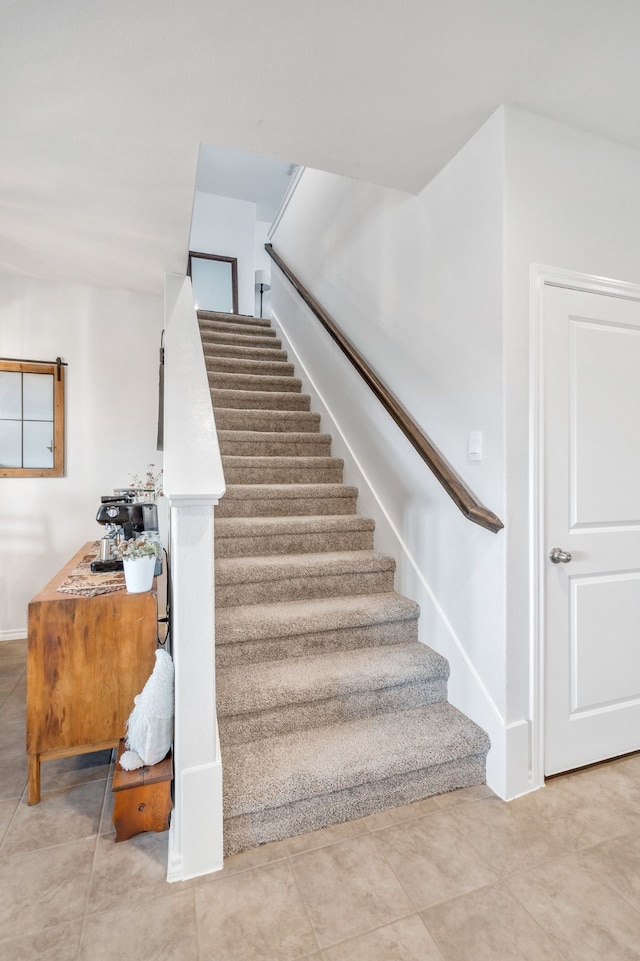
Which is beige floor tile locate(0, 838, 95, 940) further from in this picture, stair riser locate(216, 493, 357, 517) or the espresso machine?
stair riser locate(216, 493, 357, 517)

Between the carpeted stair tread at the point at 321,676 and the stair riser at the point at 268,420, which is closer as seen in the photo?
the carpeted stair tread at the point at 321,676

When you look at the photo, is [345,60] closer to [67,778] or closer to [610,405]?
[610,405]

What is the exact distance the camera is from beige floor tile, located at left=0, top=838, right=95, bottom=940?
4.02ft

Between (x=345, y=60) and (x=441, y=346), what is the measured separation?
1.02 metres

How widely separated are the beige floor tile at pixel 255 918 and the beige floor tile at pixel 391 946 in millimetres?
75

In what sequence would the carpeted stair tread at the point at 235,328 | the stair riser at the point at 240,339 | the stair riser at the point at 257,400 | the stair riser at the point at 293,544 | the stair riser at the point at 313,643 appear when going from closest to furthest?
1. the stair riser at the point at 313,643
2. the stair riser at the point at 293,544
3. the stair riser at the point at 257,400
4. the stair riser at the point at 240,339
5. the carpeted stair tread at the point at 235,328

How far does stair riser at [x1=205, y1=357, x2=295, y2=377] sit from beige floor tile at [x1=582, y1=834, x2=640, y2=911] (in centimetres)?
344

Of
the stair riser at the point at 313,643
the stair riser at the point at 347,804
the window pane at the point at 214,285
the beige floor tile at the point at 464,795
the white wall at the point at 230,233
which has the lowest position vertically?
the beige floor tile at the point at 464,795

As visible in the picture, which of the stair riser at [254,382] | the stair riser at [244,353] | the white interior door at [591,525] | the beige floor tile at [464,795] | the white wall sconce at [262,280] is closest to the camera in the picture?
the beige floor tile at [464,795]

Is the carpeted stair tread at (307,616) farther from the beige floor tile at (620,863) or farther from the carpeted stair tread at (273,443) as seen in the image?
the carpeted stair tread at (273,443)

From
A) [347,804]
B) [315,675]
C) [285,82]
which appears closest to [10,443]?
[315,675]

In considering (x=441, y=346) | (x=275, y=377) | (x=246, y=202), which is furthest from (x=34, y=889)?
(x=246, y=202)

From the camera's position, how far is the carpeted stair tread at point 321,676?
172 centimetres

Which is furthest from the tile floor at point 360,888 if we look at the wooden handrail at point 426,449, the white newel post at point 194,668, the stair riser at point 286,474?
the stair riser at point 286,474
